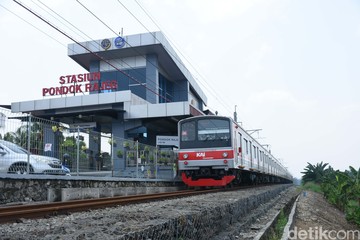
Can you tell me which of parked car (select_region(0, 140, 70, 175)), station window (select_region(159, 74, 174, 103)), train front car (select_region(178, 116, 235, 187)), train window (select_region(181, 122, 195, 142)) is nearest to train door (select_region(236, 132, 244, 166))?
train front car (select_region(178, 116, 235, 187))

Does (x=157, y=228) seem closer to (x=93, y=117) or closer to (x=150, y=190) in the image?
(x=150, y=190)

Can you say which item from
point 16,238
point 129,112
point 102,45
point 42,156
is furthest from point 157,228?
point 102,45

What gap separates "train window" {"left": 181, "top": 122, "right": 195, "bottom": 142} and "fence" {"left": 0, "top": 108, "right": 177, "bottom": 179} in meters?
1.98

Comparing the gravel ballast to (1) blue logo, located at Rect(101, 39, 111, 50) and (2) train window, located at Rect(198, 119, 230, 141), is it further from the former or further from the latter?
(1) blue logo, located at Rect(101, 39, 111, 50)

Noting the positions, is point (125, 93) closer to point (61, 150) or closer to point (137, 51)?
point (137, 51)

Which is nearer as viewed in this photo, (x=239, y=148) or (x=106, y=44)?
(x=239, y=148)

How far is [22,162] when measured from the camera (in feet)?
29.7

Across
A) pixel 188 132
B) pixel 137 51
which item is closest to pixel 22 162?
pixel 188 132

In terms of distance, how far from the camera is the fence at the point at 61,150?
8859 mm

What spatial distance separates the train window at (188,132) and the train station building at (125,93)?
7.39 meters

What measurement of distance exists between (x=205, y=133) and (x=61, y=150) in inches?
251

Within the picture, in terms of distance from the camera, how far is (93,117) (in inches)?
1113

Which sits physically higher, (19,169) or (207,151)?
(207,151)

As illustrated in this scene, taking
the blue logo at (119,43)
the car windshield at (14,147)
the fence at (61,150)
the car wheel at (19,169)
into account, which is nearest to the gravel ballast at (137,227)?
the car wheel at (19,169)
